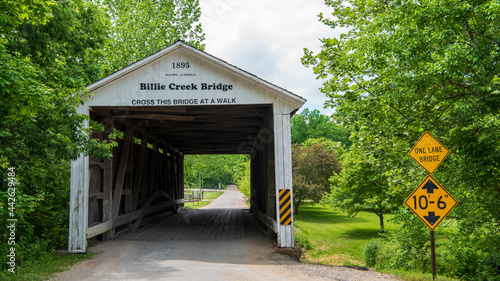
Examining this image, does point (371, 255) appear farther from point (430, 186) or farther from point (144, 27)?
point (144, 27)

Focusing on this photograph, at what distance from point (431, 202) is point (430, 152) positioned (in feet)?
2.77

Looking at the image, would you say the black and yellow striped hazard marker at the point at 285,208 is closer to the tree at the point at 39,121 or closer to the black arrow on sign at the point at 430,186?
the black arrow on sign at the point at 430,186

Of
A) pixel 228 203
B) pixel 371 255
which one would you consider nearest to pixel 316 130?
pixel 228 203

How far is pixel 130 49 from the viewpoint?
2317 cm

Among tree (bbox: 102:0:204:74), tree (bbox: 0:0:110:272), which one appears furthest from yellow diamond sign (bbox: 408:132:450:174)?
tree (bbox: 102:0:204:74)

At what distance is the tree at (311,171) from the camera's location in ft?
83.7

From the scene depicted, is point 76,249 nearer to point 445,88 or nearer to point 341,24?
point 445,88

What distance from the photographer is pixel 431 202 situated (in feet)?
20.8

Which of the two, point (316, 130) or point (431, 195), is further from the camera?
point (316, 130)

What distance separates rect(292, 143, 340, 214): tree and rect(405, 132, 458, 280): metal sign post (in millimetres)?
18706

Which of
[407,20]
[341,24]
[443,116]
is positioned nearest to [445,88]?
[443,116]

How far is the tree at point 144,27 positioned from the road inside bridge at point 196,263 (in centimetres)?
1456

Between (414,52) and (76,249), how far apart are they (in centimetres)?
834

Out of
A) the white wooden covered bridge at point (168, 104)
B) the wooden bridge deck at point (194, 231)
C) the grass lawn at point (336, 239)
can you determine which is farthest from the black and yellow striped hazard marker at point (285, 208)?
the wooden bridge deck at point (194, 231)
